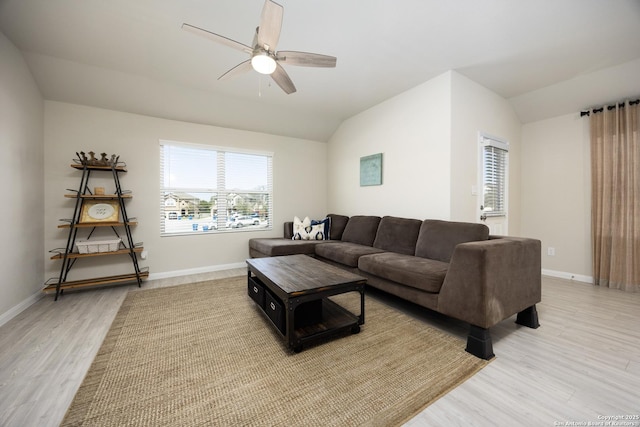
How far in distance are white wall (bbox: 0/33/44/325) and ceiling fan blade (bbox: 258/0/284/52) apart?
8.39ft

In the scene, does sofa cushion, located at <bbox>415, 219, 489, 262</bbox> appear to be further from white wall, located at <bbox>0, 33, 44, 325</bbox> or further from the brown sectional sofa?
white wall, located at <bbox>0, 33, 44, 325</bbox>

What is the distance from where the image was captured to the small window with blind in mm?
3371

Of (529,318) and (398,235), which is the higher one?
(398,235)

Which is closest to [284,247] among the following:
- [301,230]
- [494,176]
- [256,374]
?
[301,230]

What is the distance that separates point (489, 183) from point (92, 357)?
4.64 metres

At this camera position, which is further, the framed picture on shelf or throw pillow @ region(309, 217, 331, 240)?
throw pillow @ region(309, 217, 331, 240)

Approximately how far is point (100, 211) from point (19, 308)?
4.07 feet

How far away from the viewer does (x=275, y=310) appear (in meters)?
1.96

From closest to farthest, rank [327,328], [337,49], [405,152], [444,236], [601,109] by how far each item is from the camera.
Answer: [327,328]
[337,49]
[444,236]
[601,109]
[405,152]

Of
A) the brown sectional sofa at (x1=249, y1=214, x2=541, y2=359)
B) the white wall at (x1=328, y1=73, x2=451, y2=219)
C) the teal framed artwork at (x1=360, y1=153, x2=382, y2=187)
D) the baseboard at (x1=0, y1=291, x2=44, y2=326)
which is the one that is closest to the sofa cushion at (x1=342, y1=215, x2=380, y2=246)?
the white wall at (x1=328, y1=73, x2=451, y2=219)

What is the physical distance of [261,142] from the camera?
4480mm

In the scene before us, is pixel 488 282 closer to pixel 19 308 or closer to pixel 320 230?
pixel 320 230

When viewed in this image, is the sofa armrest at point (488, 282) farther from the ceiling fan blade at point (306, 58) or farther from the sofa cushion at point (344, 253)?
the ceiling fan blade at point (306, 58)

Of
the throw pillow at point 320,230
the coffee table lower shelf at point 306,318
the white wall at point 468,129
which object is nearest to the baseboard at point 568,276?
the white wall at point 468,129
